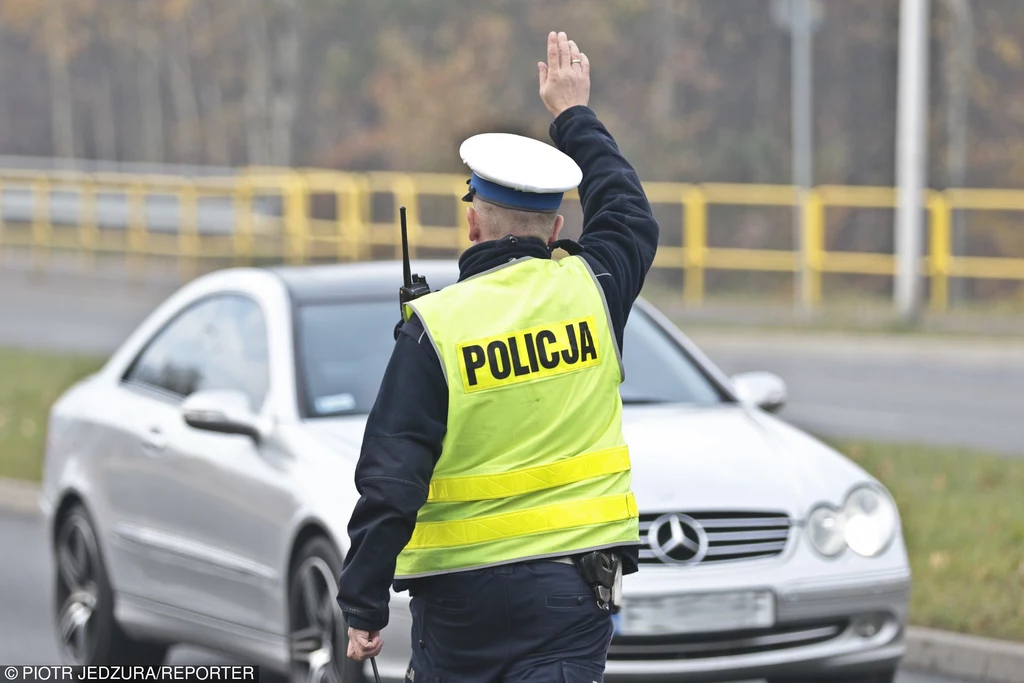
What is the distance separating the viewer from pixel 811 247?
24875 millimetres

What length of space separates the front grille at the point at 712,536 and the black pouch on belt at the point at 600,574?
182 cm

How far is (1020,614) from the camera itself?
23.5ft

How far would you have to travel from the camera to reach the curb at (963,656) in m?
6.71

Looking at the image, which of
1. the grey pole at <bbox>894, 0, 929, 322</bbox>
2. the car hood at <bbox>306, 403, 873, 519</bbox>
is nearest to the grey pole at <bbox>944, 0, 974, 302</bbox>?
the grey pole at <bbox>894, 0, 929, 322</bbox>

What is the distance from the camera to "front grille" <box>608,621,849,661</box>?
562 centimetres

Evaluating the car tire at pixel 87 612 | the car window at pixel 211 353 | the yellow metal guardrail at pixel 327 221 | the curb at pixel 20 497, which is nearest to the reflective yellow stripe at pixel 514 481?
the car window at pixel 211 353

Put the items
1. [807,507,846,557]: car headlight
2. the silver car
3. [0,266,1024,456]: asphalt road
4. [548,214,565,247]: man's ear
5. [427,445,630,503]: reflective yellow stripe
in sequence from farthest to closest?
[0,266,1024,456]: asphalt road, [807,507,846,557]: car headlight, the silver car, [548,214,565,247]: man's ear, [427,445,630,503]: reflective yellow stripe

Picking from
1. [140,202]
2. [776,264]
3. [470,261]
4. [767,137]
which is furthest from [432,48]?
[470,261]

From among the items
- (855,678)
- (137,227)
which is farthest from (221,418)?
(137,227)

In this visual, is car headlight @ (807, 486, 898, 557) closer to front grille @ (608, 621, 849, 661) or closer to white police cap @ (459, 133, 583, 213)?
front grille @ (608, 621, 849, 661)

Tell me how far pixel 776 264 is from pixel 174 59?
42.3 metres

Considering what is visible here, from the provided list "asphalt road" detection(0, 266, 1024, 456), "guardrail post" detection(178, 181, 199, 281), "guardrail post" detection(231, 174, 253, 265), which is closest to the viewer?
"asphalt road" detection(0, 266, 1024, 456)

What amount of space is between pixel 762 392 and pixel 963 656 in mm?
1171

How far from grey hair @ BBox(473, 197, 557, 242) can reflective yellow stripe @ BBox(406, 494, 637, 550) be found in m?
0.55
